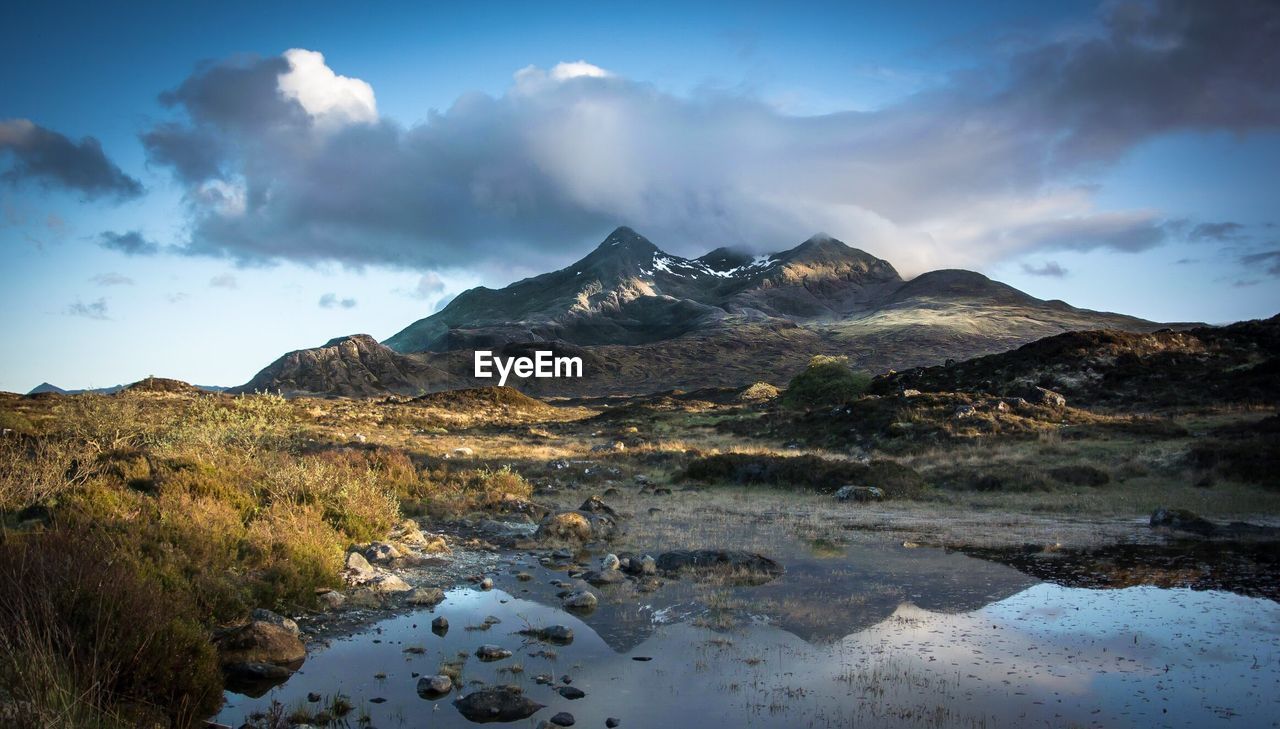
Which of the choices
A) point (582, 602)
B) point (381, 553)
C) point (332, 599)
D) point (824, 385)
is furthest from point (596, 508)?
point (824, 385)

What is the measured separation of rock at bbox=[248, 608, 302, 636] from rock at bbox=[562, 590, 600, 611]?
12.9 ft

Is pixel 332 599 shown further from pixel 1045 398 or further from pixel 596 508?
pixel 1045 398

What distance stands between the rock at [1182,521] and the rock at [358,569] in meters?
18.2

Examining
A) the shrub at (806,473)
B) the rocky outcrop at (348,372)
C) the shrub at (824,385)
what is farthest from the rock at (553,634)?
the rocky outcrop at (348,372)

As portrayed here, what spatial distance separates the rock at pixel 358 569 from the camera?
1211 centimetres

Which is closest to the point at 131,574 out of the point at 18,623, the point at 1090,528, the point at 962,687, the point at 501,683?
the point at 18,623

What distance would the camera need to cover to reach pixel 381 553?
13.9m

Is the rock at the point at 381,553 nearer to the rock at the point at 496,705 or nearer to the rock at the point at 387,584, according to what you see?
the rock at the point at 387,584

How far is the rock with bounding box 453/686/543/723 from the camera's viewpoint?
→ 24.4ft

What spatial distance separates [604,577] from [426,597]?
3.12 metres

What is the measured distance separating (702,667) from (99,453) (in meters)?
15.8

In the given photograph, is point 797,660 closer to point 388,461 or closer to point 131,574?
point 131,574

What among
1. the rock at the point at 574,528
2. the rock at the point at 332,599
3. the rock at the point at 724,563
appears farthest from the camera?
the rock at the point at 574,528

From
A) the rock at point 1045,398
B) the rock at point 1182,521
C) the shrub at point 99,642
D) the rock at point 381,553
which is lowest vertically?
the rock at point 381,553
